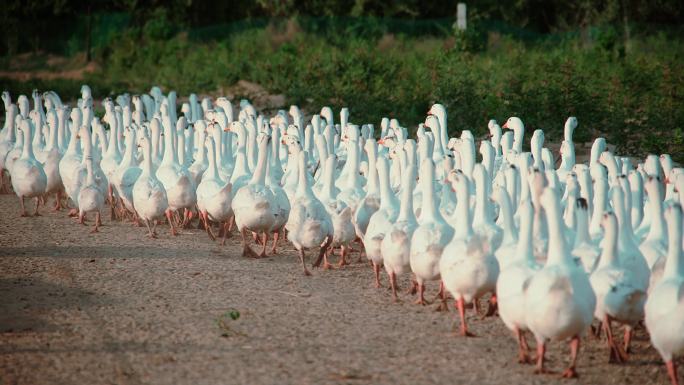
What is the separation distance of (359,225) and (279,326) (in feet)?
9.09

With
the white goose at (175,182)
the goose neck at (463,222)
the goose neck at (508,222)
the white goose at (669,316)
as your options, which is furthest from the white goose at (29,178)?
the white goose at (669,316)

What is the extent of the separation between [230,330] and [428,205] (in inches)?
90.6

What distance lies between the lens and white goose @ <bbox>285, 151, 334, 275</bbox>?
1143cm

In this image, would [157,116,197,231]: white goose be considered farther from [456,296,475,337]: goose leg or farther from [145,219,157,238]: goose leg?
[456,296,475,337]: goose leg

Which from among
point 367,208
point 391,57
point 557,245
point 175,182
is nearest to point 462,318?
point 557,245

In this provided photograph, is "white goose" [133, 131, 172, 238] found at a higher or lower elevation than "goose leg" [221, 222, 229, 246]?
higher

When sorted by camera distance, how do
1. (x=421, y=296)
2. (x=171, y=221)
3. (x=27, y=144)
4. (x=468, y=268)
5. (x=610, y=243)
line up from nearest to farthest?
(x=610, y=243)
(x=468, y=268)
(x=421, y=296)
(x=171, y=221)
(x=27, y=144)

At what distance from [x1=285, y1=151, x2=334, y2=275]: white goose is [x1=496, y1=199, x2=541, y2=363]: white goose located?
11.3 ft

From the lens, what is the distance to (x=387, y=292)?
10625 mm

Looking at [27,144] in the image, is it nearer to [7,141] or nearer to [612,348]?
[7,141]

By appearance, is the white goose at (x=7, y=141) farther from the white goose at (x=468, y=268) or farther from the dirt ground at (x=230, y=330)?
the white goose at (x=468, y=268)

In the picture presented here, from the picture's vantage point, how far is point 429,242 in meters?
9.53

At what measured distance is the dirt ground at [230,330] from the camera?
778 centimetres

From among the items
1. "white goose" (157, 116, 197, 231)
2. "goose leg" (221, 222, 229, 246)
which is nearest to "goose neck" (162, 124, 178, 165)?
"white goose" (157, 116, 197, 231)
